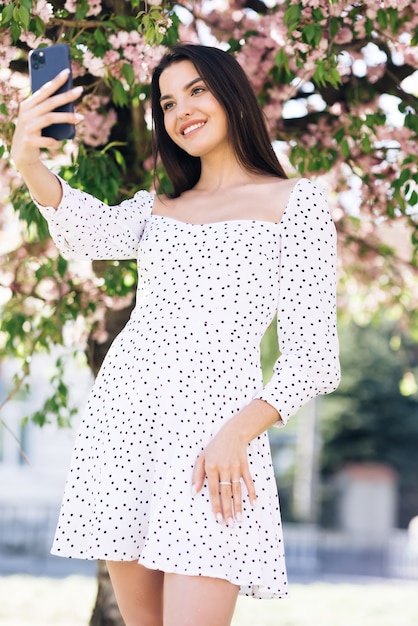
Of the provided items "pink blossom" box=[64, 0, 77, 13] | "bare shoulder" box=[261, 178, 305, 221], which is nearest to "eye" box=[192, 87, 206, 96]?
"bare shoulder" box=[261, 178, 305, 221]

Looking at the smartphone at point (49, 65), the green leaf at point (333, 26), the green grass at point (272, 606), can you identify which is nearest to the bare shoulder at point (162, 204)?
the smartphone at point (49, 65)

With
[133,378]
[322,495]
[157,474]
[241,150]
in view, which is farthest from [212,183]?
[322,495]

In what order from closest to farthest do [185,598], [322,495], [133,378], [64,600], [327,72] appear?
[185,598], [133,378], [327,72], [64,600], [322,495]

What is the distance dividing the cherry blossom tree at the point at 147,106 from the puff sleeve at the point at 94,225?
0.61 m

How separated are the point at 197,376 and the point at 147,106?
83.3 inches

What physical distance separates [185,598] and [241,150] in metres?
1.07

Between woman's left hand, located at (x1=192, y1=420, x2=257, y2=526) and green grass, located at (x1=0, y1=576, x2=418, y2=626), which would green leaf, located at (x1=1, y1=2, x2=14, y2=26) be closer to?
woman's left hand, located at (x1=192, y1=420, x2=257, y2=526)

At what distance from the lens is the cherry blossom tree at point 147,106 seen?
11.4ft

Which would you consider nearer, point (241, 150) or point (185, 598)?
point (185, 598)

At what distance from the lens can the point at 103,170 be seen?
3.77 metres

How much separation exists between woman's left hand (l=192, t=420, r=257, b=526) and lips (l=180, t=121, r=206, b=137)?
75 centimetres

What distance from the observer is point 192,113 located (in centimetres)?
259

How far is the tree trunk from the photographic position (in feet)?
14.2

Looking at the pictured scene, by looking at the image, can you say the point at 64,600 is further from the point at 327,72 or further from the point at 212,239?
the point at 212,239
